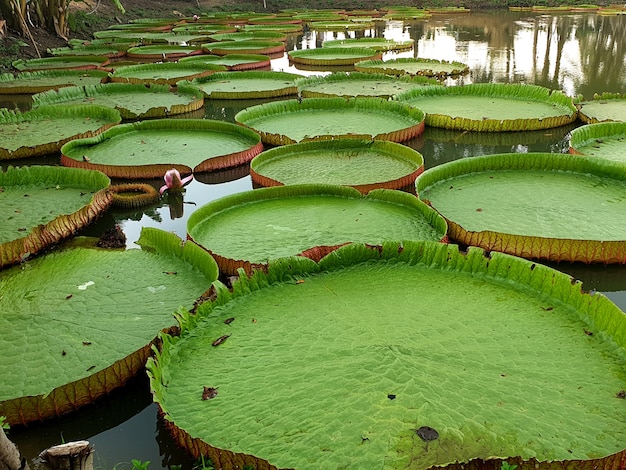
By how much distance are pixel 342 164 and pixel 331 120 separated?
130 cm

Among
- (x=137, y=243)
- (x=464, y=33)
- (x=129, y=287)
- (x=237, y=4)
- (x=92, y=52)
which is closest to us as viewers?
(x=129, y=287)

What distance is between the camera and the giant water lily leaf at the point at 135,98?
17.9ft

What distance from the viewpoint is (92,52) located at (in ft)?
32.4

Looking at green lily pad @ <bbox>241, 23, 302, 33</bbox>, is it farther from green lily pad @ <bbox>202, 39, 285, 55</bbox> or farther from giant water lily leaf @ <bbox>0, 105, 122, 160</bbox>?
giant water lily leaf @ <bbox>0, 105, 122, 160</bbox>

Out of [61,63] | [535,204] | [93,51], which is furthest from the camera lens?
[93,51]

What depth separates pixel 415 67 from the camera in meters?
7.83

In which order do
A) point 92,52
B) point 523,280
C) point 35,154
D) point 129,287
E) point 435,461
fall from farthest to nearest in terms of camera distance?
point 92,52 < point 35,154 < point 129,287 < point 523,280 < point 435,461

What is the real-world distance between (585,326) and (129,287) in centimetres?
185

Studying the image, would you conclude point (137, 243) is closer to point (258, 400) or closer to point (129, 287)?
point (129, 287)

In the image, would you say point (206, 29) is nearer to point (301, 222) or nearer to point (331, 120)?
point (331, 120)

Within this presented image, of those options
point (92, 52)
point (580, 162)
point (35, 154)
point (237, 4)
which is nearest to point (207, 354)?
point (580, 162)

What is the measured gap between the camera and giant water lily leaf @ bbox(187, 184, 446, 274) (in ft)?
8.64

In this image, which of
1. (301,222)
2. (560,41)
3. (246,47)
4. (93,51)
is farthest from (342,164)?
(560,41)

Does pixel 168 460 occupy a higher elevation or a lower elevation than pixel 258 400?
lower
